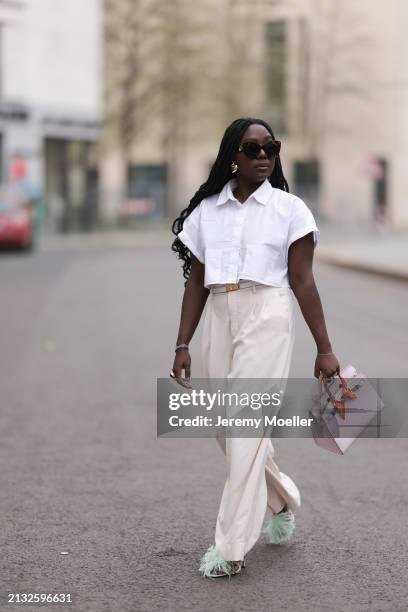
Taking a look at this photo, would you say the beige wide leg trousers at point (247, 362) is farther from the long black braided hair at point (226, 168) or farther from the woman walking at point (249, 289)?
the long black braided hair at point (226, 168)

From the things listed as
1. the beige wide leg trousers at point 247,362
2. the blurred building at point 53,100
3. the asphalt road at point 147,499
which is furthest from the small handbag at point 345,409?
the blurred building at point 53,100

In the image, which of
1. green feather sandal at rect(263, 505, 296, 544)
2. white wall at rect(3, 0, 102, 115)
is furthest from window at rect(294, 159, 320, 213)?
green feather sandal at rect(263, 505, 296, 544)

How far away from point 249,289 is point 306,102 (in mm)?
56661

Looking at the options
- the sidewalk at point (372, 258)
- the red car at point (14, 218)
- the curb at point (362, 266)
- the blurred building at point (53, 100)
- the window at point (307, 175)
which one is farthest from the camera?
the window at point (307, 175)

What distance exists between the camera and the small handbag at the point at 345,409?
436 centimetres

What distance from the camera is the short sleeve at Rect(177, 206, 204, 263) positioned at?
4.46 m

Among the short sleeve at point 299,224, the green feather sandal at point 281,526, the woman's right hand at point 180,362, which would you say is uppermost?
the short sleeve at point 299,224

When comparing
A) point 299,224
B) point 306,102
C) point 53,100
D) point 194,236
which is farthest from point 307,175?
point 299,224

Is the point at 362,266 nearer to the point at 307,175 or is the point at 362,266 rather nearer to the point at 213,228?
the point at 213,228

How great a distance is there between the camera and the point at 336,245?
1394 inches

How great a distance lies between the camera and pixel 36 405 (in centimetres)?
848

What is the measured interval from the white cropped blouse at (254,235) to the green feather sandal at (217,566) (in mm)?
949

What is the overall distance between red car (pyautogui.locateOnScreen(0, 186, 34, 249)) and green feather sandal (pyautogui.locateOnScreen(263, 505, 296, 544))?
24.8 metres

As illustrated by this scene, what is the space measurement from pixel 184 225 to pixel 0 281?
16.5 m
